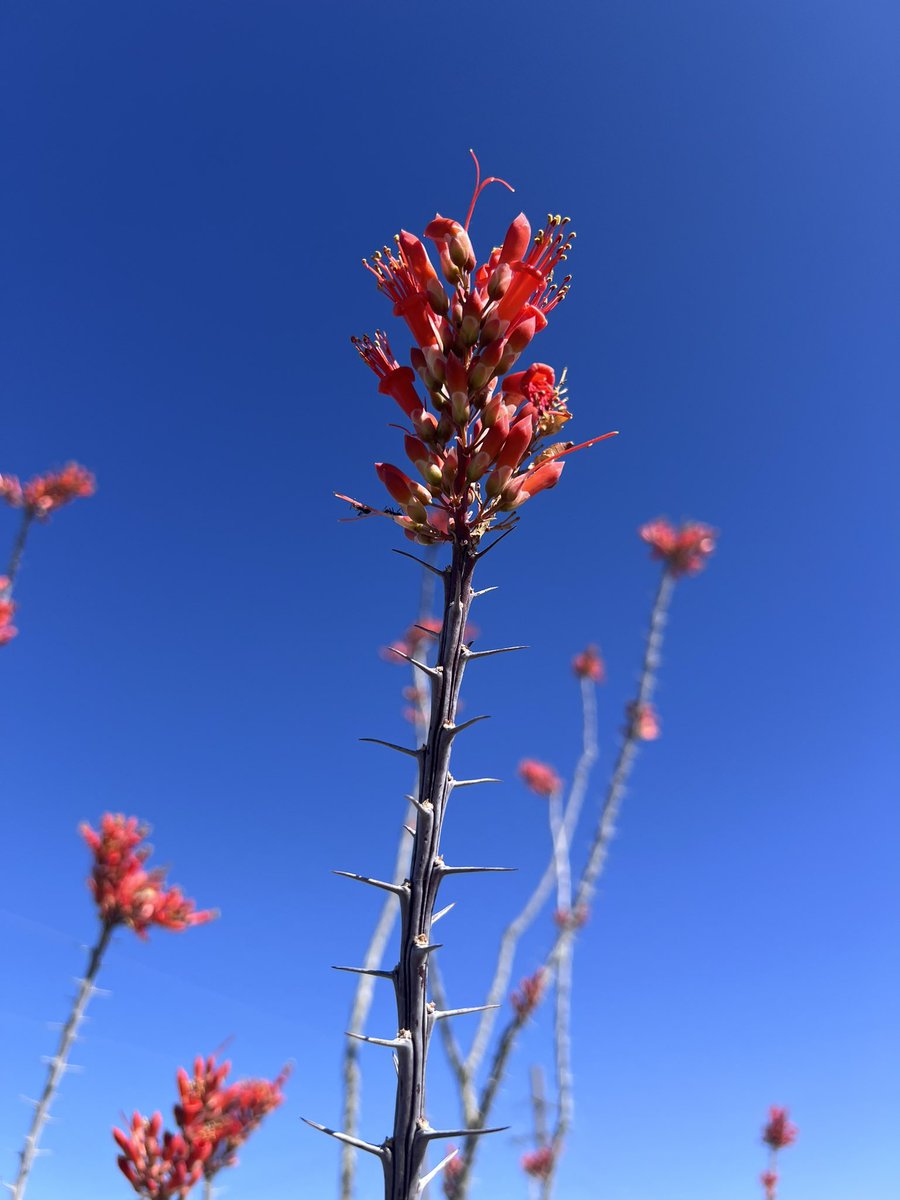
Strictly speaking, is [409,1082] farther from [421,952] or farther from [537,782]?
[537,782]

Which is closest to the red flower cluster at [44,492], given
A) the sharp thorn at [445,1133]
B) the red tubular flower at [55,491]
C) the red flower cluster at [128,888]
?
the red tubular flower at [55,491]

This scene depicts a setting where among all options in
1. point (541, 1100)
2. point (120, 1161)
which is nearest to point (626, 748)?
point (541, 1100)

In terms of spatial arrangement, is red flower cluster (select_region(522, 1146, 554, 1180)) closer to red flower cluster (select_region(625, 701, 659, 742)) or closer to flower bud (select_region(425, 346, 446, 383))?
red flower cluster (select_region(625, 701, 659, 742))

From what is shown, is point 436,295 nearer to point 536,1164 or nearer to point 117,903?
point 117,903

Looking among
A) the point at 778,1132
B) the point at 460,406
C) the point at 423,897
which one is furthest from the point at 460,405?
the point at 778,1132

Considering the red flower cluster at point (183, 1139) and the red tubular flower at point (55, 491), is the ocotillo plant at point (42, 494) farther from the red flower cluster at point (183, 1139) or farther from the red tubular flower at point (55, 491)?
the red flower cluster at point (183, 1139)

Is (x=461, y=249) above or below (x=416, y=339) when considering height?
above
